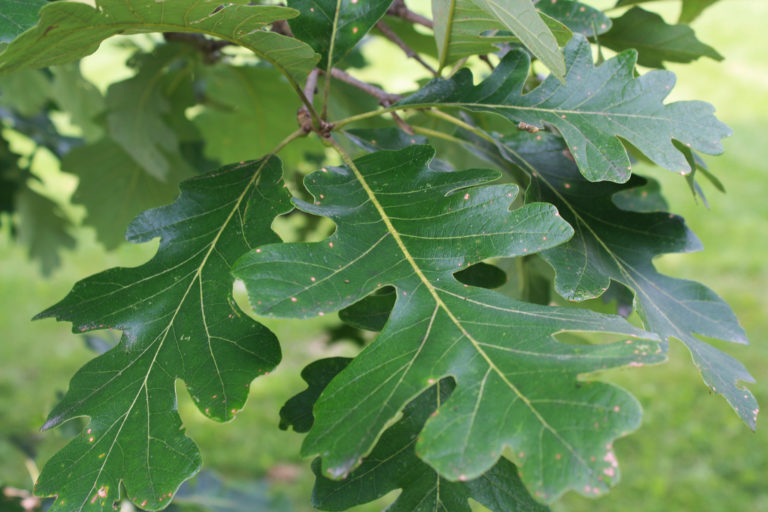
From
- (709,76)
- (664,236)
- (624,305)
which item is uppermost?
(664,236)

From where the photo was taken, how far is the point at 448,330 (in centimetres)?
78

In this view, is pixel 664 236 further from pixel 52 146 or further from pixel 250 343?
pixel 52 146

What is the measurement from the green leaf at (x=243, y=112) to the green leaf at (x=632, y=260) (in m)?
0.81

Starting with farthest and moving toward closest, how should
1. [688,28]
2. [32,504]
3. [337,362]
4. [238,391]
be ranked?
[32,504] < [688,28] < [337,362] < [238,391]

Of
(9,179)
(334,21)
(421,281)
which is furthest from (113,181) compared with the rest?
(421,281)

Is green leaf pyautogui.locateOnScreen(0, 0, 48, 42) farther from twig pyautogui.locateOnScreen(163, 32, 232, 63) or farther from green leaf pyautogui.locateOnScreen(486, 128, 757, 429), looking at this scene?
green leaf pyautogui.locateOnScreen(486, 128, 757, 429)

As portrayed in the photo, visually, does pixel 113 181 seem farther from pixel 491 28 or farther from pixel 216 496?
pixel 491 28

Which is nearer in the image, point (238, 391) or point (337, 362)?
point (238, 391)

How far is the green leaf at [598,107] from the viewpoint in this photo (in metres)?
0.91

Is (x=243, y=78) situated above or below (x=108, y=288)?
below

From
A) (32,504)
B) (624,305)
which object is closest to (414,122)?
(624,305)

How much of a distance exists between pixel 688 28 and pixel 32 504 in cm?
156

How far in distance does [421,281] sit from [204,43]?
2.91 feet

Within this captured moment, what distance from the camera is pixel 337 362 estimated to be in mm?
920
